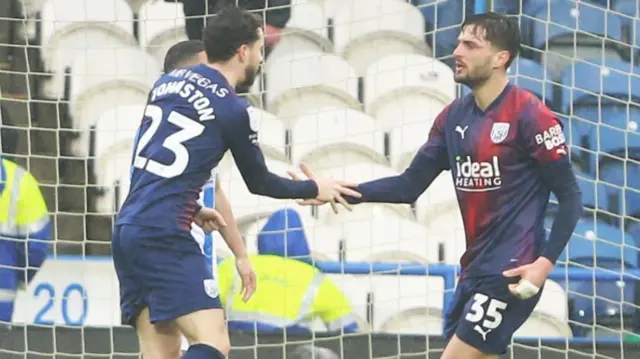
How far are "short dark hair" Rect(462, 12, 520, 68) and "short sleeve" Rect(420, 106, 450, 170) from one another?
28 centimetres

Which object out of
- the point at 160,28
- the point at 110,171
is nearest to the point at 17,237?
the point at 110,171

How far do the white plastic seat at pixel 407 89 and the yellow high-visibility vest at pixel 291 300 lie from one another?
3.08 ft

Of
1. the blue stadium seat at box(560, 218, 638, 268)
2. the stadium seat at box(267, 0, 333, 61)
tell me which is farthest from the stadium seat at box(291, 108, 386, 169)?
the blue stadium seat at box(560, 218, 638, 268)

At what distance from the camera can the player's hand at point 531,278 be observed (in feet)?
11.9

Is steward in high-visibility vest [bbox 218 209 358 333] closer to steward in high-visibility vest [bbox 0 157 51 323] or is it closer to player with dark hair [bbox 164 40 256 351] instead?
steward in high-visibility vest [bbox 0 157 51 323]

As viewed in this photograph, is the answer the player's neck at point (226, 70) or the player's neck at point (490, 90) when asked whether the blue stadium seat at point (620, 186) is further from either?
the player's neck at point (226, 70)

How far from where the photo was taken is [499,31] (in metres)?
3.87

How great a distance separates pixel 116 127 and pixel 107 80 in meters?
0.39

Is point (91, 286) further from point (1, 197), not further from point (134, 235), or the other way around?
point (134, 235)

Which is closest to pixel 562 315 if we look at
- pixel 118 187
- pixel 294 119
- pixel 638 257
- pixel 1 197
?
pixel 638 257

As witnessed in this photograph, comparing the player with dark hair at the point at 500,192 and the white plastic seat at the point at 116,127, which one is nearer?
the player with dark hair at the point at 500,192

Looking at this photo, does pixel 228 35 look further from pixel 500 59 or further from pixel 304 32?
pixel 304 32

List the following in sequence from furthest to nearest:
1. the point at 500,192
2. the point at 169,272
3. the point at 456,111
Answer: the point at 456,111 < the point at 500,192 < the point at 169,272

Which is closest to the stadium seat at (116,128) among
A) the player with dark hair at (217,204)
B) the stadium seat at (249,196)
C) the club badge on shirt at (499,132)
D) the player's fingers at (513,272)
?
the stadium seat at (249,196)
